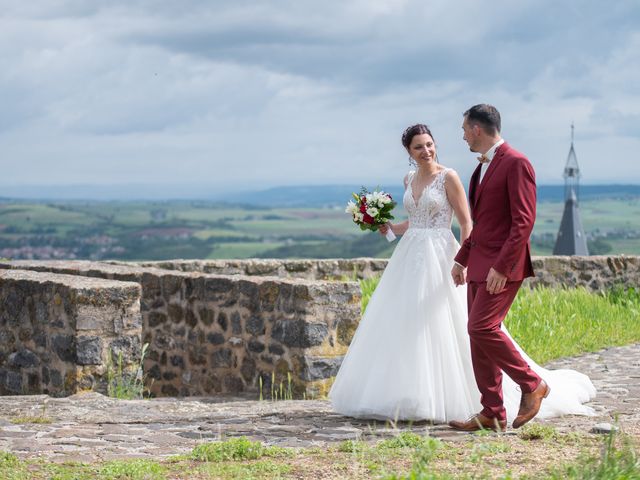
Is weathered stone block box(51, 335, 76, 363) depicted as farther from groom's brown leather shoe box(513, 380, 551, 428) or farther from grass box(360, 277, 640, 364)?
groom's brown leather shoe box(513, 380, 551, 428)

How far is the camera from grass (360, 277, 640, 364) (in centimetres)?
1464

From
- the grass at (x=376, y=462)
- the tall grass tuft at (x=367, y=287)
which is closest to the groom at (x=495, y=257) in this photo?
the grass at (x=376, y=462)

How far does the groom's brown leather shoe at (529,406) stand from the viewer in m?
8.21

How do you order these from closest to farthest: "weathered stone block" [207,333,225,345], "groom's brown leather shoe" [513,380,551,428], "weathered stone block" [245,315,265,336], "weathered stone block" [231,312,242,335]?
"groom's brown leather shoe" [513,380,551,428], "weathered stone block" [245,315,265,336], "weathered stone block" [231,312,242,335], "weathered stone block" [207,333,225,345]

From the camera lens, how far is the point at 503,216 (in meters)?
7.99

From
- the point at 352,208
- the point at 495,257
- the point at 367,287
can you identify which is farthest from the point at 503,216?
the point at 367,287

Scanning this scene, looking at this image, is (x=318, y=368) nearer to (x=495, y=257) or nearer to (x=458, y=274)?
(x=458, y=274)

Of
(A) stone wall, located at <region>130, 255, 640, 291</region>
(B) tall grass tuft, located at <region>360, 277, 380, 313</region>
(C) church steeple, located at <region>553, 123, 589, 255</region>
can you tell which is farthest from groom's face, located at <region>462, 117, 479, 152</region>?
(C) church steeple, located at <region>553, 123, 589, 255</region>

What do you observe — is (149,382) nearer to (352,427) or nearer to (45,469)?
(352,427)

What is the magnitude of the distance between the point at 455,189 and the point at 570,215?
50.1 metres

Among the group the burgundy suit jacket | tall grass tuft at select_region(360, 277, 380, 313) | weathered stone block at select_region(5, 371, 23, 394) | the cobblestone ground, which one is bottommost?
weathered stone block at select_region(5, 371, 23, 394)

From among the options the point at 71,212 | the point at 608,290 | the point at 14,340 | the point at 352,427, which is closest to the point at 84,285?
the point at 14,340

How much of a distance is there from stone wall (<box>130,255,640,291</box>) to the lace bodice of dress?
9.74 metres

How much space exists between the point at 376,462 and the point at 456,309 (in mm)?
2229
